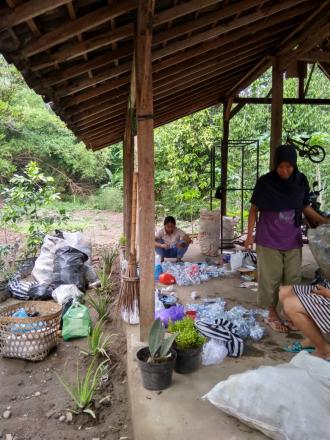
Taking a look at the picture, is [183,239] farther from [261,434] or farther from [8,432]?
[261,434]

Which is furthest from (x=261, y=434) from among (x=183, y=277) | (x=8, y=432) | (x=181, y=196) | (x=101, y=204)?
(x=101, y=204)

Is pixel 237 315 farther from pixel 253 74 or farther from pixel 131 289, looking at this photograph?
pixel 253 74

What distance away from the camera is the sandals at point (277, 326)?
3588 millimetres

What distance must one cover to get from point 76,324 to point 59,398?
1155 millimetres

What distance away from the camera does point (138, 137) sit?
3023 millimetres

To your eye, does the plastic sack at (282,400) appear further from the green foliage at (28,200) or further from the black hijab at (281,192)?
the green foliage at (28,200)

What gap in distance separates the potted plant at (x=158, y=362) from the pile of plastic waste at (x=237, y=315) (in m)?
0.89

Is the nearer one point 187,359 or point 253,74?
point 187,359

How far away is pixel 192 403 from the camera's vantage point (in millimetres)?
2506

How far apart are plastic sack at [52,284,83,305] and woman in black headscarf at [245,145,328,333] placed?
2553mm

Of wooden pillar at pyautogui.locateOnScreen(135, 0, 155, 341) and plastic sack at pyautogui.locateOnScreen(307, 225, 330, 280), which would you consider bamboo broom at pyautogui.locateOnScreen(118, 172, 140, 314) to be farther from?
plastic sack at pyautogui.locateOnScreen(307, 225, 330, 280)

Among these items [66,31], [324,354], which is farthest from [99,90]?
[324,354]

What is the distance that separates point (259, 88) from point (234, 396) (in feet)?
40.3

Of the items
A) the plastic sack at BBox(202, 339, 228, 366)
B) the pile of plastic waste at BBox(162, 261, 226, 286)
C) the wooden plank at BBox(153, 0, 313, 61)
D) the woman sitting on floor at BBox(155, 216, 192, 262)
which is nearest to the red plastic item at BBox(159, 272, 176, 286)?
the pile of plastic waste at BBox(162, 261, 226, 286)
